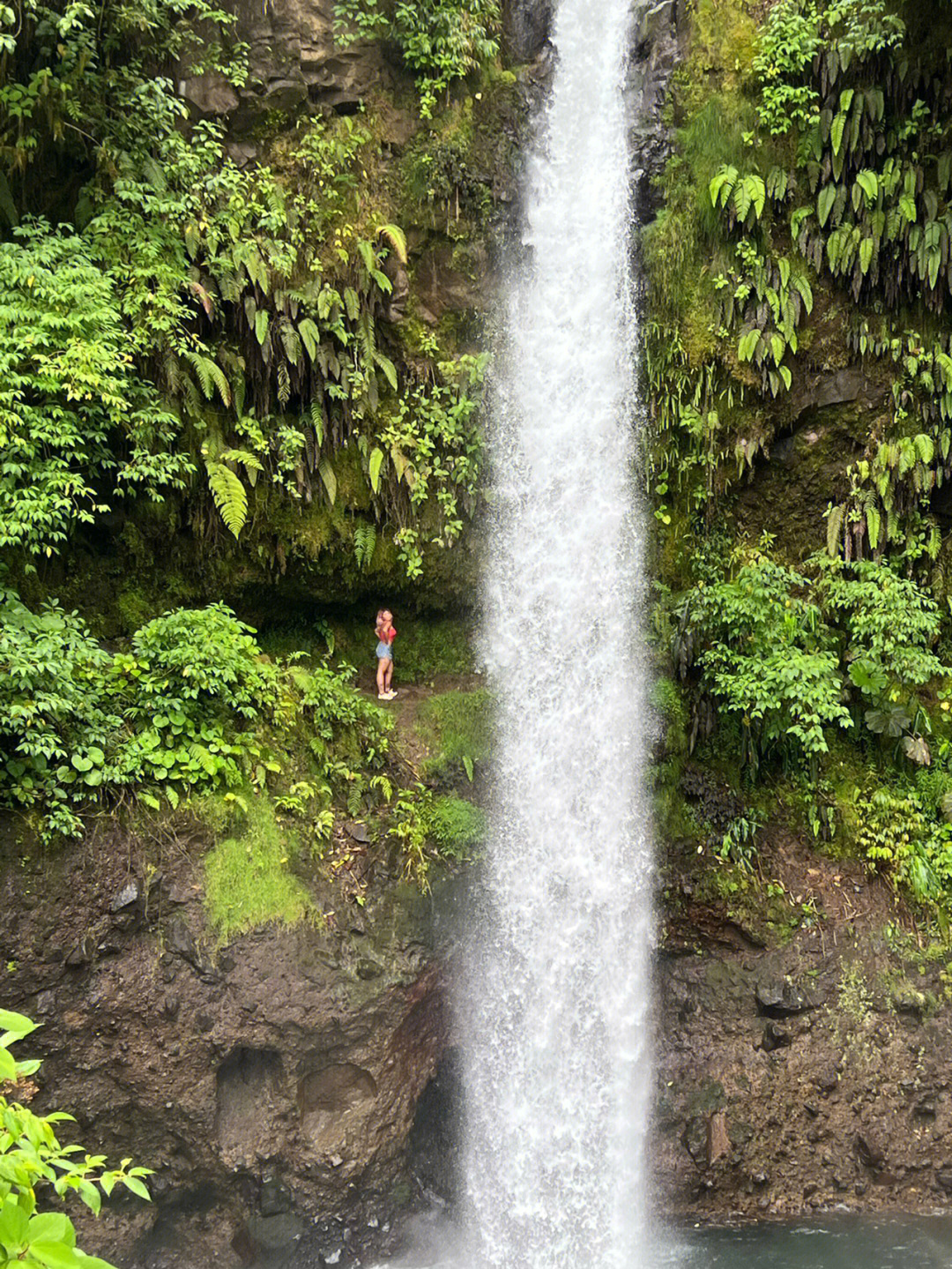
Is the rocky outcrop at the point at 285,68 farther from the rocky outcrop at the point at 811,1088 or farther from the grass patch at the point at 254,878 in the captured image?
the rocky outcrop at the point at 811,1088

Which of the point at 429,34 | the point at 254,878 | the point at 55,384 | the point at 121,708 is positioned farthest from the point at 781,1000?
the point at 429,34

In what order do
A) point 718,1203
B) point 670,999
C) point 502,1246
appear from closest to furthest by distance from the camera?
1. point 502,1246
2. point 718,1203
3. point 670,999

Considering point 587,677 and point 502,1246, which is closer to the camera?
point 502,1246

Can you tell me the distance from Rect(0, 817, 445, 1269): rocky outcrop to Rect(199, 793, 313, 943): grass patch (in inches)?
5.4

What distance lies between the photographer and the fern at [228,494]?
9156mm

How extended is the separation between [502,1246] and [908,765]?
252 inches

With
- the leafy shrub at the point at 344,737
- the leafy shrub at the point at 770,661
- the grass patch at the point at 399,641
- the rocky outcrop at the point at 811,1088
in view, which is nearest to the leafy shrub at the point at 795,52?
the leafy shrub at the point at 770,661

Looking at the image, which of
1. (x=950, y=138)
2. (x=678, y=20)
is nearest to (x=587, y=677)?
(x=950, y=138)

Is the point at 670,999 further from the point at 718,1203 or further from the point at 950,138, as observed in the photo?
the point at 950,138

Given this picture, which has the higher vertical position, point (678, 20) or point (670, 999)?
point (678, 20)

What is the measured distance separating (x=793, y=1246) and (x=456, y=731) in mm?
5700

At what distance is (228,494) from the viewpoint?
9.17 meters

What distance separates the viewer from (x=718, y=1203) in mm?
9242

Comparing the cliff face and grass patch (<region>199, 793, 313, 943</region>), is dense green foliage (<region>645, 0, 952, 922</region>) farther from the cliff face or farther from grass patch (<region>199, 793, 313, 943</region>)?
grass patch (<region>199, 793, 313, 943</region>)
